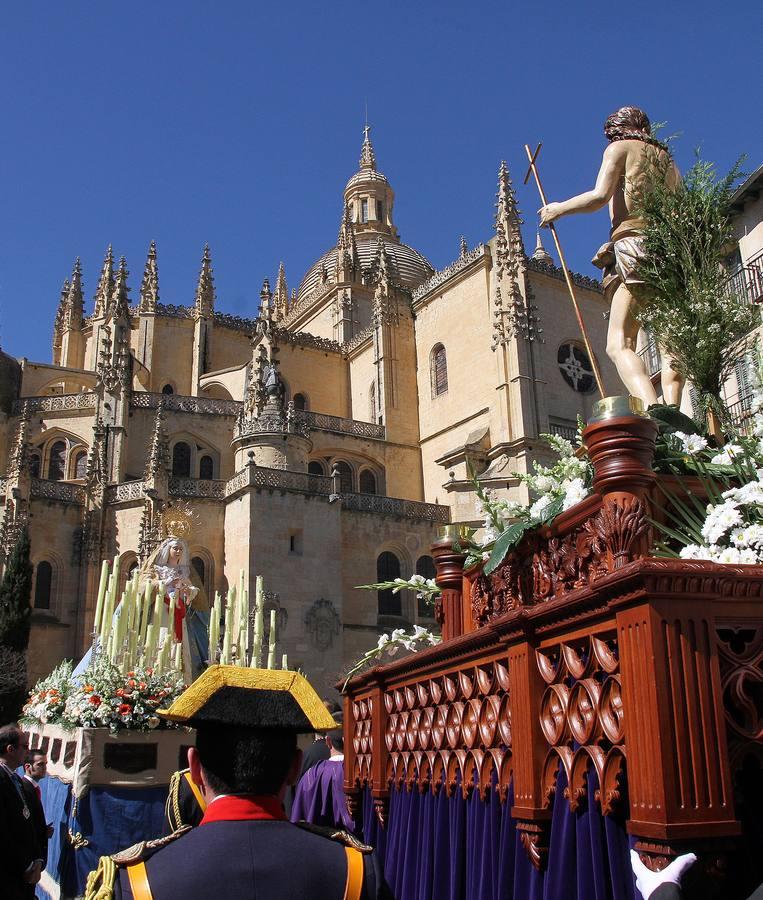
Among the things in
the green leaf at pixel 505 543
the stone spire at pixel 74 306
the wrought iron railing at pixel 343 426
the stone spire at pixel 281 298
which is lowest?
the green leaf at pixel 505 543

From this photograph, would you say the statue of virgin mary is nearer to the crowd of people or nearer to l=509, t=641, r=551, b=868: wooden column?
l=509, t=641, r=551, b=868: wooden column

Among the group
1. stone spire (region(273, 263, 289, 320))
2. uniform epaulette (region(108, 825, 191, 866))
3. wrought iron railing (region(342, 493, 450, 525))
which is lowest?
uniform epaulette (region(108, 825, 191, 866))

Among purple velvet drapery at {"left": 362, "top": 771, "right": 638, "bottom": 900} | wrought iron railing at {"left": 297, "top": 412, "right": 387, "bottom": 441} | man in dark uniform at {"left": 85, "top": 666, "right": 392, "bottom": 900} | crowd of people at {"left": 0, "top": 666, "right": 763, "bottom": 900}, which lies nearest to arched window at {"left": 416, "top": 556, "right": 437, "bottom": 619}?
wrought iron railing at {"left": 297, "top": 412, "right": 387, "bottom": 441}

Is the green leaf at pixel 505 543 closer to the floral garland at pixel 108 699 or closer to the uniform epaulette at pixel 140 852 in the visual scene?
the uniform epaulette at pixel 140 852

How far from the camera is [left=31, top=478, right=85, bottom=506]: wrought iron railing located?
30.8 metres

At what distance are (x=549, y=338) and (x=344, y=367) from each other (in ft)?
36.5

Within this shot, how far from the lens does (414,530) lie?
3312 centimetres

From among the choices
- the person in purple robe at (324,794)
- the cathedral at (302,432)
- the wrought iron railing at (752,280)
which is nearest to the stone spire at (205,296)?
the cathedral at (302,432)

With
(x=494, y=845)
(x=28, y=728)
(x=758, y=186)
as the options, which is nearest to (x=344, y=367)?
(x=758, y=186)

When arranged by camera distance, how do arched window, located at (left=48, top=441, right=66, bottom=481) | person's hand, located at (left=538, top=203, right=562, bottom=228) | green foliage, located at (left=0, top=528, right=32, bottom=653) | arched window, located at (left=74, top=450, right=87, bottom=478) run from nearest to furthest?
person's hand, located at (left=538, top=203, right=562, bottom=228), green foliage, located at (left=0, top=528, right=32, bottom=653), arched window, located at (left=74, top=450, right=87, bottom=478), arched window, located at (left=48, top=441, right=66, bottom=481)

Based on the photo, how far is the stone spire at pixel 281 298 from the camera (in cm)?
5450

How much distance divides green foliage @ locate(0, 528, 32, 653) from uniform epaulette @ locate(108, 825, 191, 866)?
27.2m

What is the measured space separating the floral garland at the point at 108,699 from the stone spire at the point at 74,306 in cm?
3955

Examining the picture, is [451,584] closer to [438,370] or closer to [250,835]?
[250,835]
